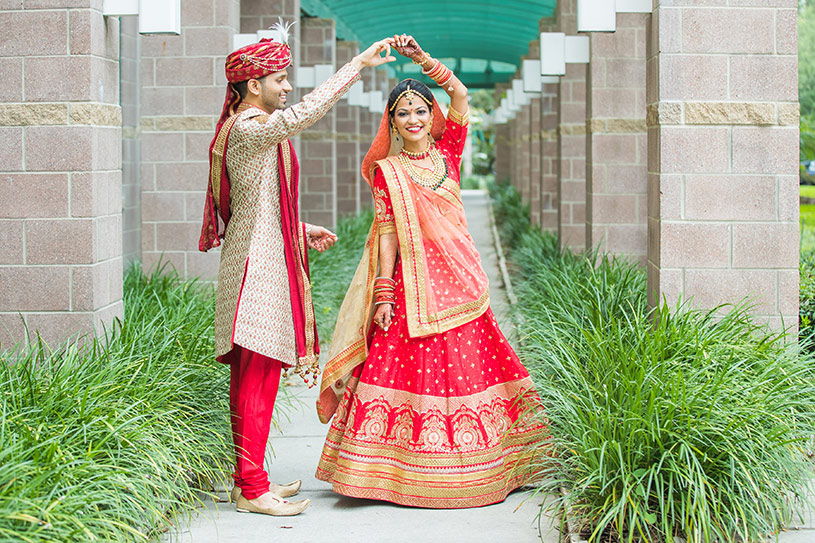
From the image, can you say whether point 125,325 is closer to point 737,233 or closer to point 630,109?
point 737,233

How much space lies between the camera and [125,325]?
21.0 feet

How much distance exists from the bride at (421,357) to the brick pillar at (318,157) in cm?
1030

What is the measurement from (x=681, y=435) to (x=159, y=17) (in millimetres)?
4076

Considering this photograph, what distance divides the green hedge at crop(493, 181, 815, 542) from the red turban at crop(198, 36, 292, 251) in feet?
6.14

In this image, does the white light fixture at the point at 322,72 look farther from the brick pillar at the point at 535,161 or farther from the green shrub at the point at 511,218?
the brick pillar at the point at 535,161

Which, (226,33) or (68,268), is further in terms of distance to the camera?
(226,33)

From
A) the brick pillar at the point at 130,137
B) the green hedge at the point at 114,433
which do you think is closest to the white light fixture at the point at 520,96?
the brick pillar at the point at 130,137

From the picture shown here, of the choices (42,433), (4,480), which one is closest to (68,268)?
(42,433)

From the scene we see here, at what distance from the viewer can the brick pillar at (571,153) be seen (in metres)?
13.1

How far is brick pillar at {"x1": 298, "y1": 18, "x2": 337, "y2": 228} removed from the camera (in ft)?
51.9

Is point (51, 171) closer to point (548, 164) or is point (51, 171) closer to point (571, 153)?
point (571, 153)

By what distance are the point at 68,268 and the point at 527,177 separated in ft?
56.1

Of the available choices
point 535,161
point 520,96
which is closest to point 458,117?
point 535,161

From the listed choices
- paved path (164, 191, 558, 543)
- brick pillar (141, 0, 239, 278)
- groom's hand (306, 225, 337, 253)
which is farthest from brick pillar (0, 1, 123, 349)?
brick pillar (141, 0, 239, 278)
